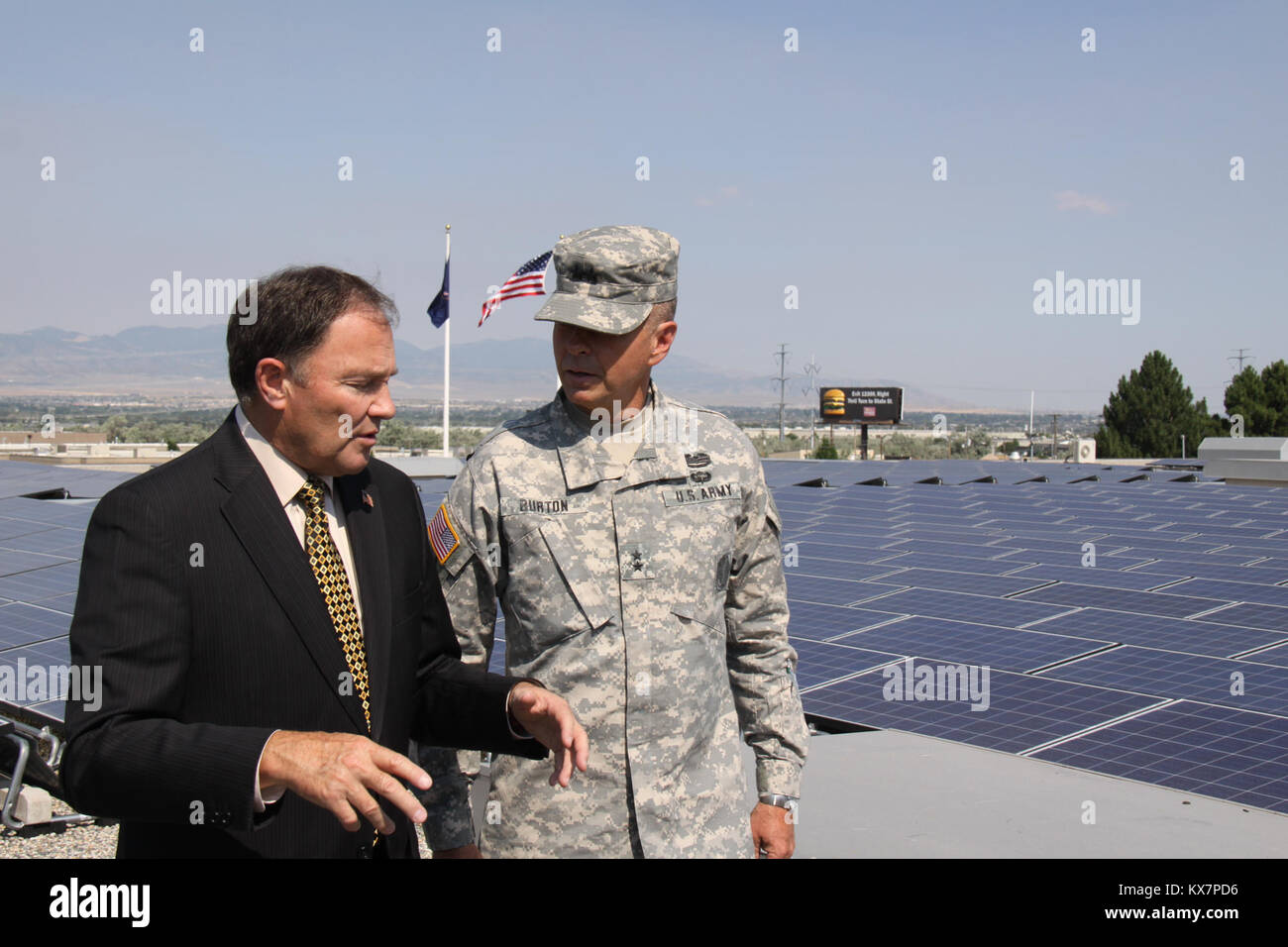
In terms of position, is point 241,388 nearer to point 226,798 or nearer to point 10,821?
point 226,798

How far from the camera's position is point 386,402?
2324mm

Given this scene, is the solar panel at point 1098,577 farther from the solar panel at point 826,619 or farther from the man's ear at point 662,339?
the man's ear at point 662,339

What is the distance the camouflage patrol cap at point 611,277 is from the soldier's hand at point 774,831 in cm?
126

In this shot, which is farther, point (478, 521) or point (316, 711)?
point (478, 521)

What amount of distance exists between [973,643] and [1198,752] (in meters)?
2.26

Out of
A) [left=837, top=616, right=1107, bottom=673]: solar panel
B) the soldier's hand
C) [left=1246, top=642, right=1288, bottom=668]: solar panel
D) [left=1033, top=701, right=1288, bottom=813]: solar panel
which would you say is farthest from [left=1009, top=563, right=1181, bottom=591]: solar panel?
the soldier's hand

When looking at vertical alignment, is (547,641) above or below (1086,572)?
above

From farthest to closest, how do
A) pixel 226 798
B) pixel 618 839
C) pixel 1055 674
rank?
pixel 1055 674 < pixel 618 839 < pixel 226 798

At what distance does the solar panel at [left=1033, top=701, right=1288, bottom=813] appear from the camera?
4455 mm

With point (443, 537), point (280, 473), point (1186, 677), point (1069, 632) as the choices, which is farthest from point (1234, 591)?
point (280, 473)

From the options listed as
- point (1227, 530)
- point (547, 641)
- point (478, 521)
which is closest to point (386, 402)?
point (478, 521)

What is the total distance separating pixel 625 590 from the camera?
2846 millimetres

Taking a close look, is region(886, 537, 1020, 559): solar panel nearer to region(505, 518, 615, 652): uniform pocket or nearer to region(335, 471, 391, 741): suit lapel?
region(505, 518, 615, 652): uniform pocket
